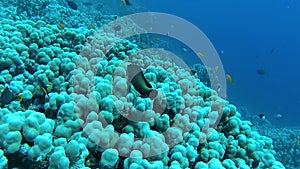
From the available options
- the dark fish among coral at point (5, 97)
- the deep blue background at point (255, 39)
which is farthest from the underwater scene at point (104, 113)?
the deep blue background at point (255, 39)

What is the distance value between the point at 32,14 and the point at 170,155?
21.9ft

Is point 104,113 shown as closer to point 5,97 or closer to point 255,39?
point 5,97

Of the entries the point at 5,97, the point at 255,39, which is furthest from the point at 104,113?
the point at 255,39

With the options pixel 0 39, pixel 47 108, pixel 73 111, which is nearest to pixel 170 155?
pixel 73 111

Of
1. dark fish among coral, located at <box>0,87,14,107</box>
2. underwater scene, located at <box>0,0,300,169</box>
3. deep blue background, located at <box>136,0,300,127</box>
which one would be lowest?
dark fish among coral, located at <box>0,87,14,107</box>

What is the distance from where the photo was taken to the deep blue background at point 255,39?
46625 millimetres

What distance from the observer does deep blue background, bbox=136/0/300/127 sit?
153 feet

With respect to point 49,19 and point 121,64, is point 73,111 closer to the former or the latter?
point 121,64

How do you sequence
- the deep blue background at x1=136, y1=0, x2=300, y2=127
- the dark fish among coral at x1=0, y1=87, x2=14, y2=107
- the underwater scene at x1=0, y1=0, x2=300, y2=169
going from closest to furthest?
the underwater scene at x1=0, y1=0, x2=300, y2=169 < the dark fish among coral at x1=0, y1=87, x2=14, y2=107 < the deep blue background at x1=136, y1=0, x2=300, y2=127

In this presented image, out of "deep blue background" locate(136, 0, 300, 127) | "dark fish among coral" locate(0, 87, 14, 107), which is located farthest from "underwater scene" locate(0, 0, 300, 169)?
"deep blue background" locate(136, 0, 300, 127)

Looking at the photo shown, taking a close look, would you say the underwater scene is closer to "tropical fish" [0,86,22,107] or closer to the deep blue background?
"tropical fish" [0,86,22,107]

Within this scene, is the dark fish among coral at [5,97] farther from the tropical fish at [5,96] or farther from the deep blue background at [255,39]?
the deep blue background at [255,39]

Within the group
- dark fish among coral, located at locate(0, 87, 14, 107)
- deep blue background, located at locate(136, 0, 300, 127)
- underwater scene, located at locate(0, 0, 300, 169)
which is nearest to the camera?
underwater scene, located at locate(0, 0, 300, 169)

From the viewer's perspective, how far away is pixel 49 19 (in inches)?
251
